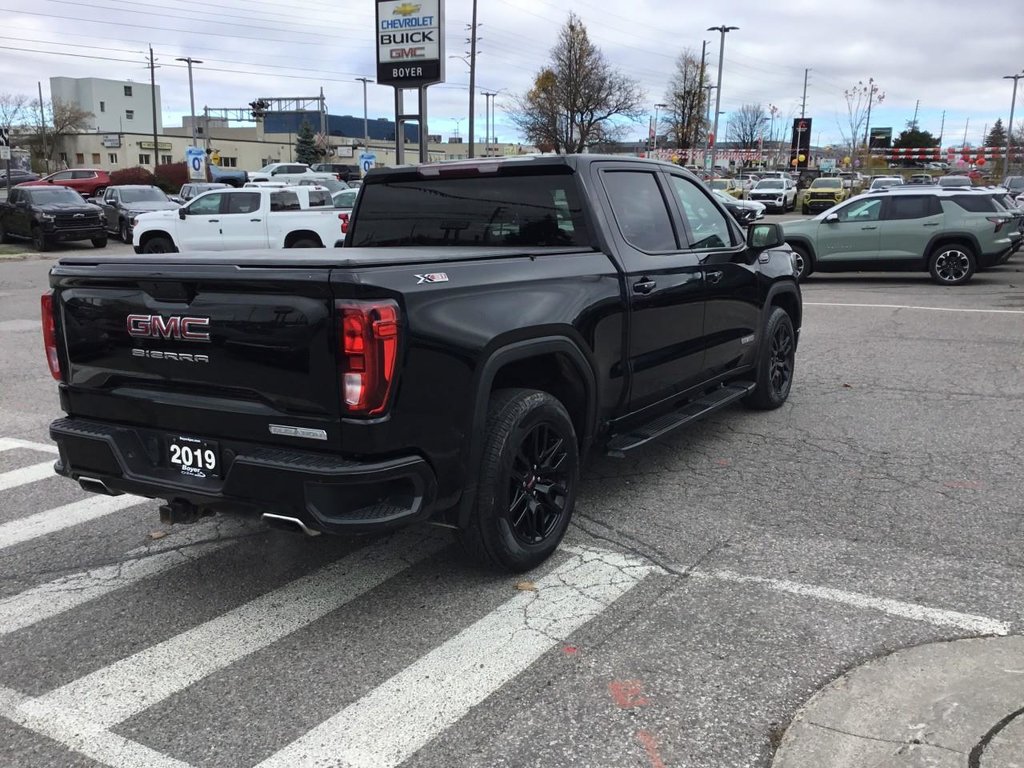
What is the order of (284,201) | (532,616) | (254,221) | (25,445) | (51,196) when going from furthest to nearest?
(51,196) < (284,201) < (254,221) < (25,445) < (532,616)

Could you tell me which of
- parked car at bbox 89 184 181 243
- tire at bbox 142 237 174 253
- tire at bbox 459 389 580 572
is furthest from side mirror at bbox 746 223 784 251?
parked car at bbox 89 184 181 243

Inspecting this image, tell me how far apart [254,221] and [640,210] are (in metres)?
14.3

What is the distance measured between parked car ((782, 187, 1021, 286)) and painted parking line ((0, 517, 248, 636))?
1332cm

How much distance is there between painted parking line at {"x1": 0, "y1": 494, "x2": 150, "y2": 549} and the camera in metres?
4.74

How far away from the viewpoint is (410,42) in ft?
72.6

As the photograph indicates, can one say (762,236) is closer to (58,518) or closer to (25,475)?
(58,518)

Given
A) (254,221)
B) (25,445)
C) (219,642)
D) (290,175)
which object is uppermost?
(290,175)

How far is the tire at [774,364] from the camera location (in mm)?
6734

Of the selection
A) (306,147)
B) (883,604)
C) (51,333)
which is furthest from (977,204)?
(306,147)

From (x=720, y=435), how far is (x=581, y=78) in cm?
5231

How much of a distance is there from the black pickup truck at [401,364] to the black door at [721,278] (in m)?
0.56

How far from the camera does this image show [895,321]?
11922mm

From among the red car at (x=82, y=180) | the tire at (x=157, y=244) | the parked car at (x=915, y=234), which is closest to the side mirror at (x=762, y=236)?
the parked car at (x=915, y=234)

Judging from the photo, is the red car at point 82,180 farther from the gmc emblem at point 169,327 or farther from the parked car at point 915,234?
the gmc emblem at point 169,327
